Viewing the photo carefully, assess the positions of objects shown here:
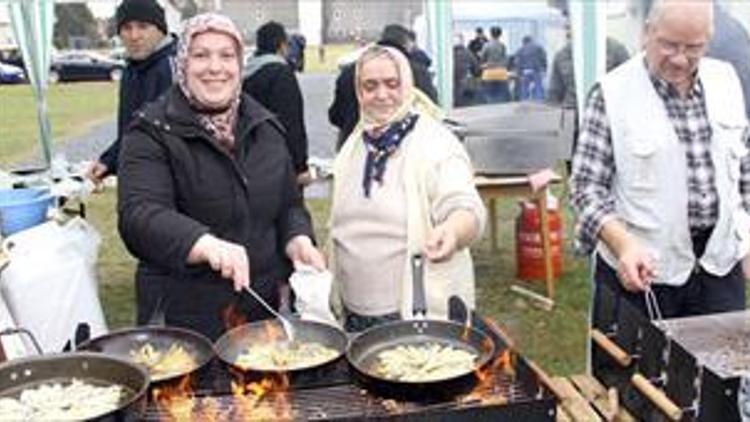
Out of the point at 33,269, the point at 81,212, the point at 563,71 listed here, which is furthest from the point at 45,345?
the point at 563,71

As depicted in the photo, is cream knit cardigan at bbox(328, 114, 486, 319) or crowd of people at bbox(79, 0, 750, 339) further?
cream knit cardigan at bbox(328, 114, 486, 319)

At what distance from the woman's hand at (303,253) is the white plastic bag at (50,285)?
60.4 inches

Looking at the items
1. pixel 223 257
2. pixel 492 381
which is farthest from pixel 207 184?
pixel 492 381

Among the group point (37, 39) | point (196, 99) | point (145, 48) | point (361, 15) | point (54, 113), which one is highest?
point (361, 15)

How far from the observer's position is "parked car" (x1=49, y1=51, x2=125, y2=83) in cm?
1919

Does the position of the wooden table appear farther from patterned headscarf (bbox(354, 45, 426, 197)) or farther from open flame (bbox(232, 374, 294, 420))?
open flame (bbox(232, 374, 294, 420))

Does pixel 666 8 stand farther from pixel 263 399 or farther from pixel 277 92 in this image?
pixel 277 92

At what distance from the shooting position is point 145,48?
13.3ft

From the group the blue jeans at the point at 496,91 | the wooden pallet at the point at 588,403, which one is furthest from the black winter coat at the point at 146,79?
the blue jeans at the point at 496,91

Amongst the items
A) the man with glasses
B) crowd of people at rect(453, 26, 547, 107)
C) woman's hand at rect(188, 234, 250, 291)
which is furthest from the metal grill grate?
crowd of people at rect(453, 26, 547, 107)

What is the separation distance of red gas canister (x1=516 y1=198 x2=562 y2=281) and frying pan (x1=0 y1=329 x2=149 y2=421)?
3886mm

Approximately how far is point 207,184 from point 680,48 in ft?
3.97

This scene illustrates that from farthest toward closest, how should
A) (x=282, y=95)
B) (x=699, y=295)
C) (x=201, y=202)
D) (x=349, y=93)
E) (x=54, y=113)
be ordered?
(x=54, y=113) → (x=349, y=93) → (x=282, y=95) → (x=699, y=295) → (x=201, y=202)

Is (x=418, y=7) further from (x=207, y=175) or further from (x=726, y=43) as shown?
(x=207, y=175)
